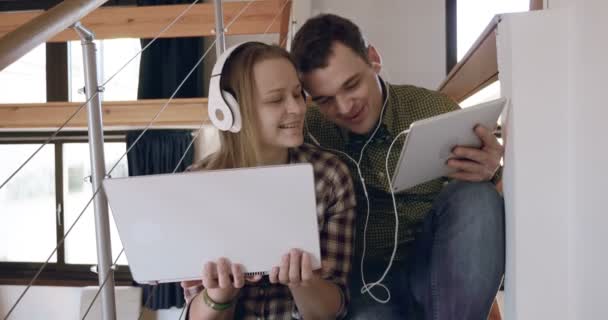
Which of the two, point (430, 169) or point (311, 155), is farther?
point (311, 155)

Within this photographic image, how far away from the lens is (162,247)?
74cm

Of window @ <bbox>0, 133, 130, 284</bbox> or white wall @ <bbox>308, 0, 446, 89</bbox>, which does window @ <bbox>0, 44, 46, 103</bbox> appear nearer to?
window @ <bbox>0, 133, 130, 284</bbox>

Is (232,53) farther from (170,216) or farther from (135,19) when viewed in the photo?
(135,19)

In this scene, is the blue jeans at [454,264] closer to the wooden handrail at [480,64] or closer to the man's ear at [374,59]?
the wooden handrail at [480,64]

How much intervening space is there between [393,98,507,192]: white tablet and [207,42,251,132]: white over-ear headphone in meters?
0.31

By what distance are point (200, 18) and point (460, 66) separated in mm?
1356

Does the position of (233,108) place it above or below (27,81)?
below

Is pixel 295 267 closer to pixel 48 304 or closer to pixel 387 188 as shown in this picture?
pixel 387 188

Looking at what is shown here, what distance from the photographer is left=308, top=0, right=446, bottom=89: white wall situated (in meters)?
3.05

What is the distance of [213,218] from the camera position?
72cm

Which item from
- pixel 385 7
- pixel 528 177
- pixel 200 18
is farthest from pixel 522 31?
pixel 385 7

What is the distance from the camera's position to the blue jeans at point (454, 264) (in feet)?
2.50

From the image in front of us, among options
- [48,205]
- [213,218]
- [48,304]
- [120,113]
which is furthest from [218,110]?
[48,304]

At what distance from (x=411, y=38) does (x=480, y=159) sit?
2406 millimetres
